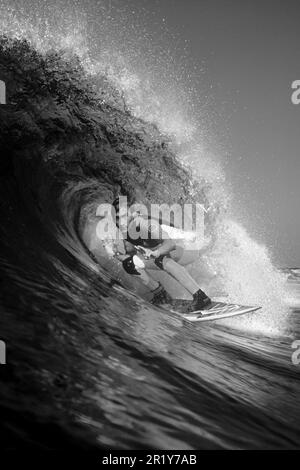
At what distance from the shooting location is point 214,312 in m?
6.43

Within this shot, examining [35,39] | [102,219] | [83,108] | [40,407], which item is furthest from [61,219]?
[40,407]

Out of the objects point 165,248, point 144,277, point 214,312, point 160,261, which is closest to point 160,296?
point 144,277

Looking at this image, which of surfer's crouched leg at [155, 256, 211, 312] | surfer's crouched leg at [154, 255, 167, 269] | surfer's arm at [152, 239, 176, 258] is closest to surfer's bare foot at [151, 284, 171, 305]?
surfer's crouched leg at [155, 256, 211, 312]

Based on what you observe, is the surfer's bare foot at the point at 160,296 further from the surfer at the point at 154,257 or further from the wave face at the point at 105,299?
the wave face at the point at 105,299

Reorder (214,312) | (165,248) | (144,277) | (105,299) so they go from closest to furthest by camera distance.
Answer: (105,299), (214,312), (144,277), (165,248)

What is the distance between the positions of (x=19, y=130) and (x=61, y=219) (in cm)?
194

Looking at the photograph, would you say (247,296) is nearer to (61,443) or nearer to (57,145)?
(57,145)

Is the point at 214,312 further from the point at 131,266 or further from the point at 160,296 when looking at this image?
the point at 131,266

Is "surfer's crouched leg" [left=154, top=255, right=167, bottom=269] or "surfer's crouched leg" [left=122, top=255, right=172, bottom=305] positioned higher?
"surfer's crouched leg" [left=154, top=255, right=167, bottom=269]

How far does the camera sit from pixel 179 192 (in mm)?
9969

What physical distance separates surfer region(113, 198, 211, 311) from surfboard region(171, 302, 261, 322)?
18 centimetres

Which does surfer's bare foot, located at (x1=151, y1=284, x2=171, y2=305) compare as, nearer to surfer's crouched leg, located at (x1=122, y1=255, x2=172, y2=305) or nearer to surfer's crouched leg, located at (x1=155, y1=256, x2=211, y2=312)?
surfer's crouched leg, located at (x1=122, y1=255, x2=172, y2=305)

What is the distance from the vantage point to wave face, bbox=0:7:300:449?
69.0 inches

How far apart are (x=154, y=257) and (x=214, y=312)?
5.37 ft
